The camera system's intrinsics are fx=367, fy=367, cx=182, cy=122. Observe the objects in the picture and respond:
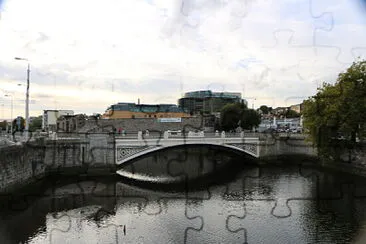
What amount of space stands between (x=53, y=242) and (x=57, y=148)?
10710 millimetres

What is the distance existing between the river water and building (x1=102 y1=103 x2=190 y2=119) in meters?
16.6

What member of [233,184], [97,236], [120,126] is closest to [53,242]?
[97,236]

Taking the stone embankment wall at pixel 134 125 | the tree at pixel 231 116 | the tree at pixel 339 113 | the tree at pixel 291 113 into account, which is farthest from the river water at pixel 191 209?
the tree at pixel 291 113

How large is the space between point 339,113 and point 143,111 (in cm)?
2297

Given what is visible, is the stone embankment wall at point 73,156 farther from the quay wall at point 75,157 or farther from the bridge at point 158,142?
the bridge at point 158,142

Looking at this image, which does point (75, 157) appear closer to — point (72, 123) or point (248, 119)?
point (72, 123)

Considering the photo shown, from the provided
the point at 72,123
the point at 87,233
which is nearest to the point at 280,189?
the point at 87,233

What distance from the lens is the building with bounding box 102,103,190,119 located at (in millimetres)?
36700

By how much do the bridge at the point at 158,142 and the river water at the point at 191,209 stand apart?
1.34 meters

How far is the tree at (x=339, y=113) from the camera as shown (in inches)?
729

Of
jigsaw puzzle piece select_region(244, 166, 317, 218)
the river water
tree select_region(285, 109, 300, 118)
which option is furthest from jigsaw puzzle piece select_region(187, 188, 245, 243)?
tree select_region(285, 109, 300, 118)

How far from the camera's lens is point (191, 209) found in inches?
521

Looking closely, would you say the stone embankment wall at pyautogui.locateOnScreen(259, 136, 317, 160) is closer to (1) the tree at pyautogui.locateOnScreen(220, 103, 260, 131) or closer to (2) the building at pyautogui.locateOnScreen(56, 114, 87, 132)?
(1) the tree at pyautogui.locateOnScreen(220, 103, 260, 131)

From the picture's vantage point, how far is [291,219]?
11773mm
